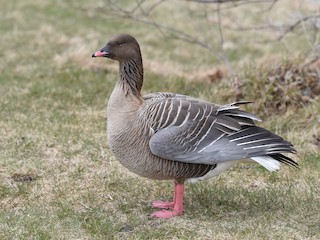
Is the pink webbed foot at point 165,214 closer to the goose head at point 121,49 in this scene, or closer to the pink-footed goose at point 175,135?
the pink-footed goose at point 175,135

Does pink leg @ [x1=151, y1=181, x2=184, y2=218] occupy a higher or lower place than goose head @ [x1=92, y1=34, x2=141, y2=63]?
lower

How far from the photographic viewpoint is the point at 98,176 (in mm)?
6203

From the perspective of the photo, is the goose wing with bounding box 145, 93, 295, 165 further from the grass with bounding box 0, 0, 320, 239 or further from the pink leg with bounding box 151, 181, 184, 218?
the grass with bounding box 0, 0, 320, 239

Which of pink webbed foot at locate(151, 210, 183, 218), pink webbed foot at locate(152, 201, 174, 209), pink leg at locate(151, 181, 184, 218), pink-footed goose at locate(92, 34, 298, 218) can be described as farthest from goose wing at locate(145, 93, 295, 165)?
pink webbed foot at locate(152, 201, 174, 209)

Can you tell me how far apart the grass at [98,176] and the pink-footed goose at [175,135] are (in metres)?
0.43

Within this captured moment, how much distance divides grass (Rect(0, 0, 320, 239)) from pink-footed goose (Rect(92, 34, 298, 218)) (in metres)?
0.43

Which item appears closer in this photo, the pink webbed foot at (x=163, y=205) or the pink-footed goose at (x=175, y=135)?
the pink-footed goose at (x=175, y=135)

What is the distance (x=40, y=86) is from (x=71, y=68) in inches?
38.5

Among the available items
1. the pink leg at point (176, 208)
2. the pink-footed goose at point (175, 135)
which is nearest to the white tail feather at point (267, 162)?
the pink-footed goose at point (175, 135)

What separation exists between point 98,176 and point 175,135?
4.25 ft

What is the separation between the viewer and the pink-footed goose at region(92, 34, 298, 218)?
5148mm

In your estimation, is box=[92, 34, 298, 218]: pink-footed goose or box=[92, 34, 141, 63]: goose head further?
box=[92, 34, 141, 63]: goose head

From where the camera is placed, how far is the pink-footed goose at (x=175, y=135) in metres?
5.15

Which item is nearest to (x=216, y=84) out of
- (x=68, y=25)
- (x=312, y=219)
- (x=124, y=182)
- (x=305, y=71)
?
(x=305, y=71)
